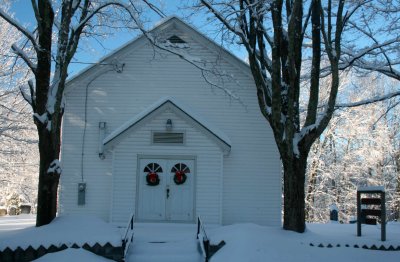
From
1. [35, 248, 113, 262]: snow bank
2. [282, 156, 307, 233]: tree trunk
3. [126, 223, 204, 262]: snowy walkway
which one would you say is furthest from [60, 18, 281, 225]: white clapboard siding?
[35, 248, 113, 262]: snow bank

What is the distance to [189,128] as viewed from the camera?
1530 centimetres

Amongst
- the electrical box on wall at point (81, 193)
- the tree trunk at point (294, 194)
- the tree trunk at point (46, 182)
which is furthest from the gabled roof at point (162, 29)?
the tree trunk at point (294, 194)

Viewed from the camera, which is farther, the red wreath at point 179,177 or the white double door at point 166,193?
the red wreath at point 179,177

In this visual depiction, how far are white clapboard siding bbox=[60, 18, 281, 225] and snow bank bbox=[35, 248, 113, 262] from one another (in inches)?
201

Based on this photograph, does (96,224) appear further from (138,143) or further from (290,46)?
(290,46)

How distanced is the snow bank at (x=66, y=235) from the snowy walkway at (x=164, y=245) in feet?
2.24

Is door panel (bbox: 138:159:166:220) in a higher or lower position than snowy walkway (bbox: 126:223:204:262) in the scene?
→ higher

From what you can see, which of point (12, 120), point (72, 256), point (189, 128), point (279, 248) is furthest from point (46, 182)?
point (12, 120)

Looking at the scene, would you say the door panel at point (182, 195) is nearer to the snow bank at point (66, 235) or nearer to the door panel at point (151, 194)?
the door panel at point (151, 194)

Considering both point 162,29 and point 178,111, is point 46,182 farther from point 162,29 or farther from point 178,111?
point 162,29

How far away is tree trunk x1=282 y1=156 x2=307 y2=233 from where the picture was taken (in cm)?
1190

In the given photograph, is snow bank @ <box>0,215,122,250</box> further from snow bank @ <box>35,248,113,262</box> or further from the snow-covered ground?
snow bank @ <box>35,248,113,262</box>

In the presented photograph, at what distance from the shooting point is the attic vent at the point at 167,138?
15.3 m

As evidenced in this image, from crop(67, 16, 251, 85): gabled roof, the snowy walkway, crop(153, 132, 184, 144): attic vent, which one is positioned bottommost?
the snowy walkway
